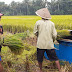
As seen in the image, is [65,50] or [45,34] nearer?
[45,34]

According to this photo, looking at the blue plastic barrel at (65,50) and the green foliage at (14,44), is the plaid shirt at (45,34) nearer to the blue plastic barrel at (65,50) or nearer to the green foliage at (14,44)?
the green foliage at (14,44)

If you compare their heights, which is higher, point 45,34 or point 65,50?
point 45,34

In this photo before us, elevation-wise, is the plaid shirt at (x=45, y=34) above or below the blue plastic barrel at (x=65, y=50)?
above

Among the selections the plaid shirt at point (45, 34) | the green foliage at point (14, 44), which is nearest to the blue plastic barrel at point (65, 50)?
the plaid shirt at point (45, 34)

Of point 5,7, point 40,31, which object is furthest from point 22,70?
point 5,7

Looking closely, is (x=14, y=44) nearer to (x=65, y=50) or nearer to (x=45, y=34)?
(x=45, y=34)

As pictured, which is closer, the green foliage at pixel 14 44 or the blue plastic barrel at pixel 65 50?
the green foliage at pixel 14 44

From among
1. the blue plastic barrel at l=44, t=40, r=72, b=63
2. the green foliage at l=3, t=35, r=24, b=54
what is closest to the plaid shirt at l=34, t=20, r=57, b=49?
the green foliage at l=3, t=35, r=24, b=54

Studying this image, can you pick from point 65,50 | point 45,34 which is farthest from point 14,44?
point 65,50

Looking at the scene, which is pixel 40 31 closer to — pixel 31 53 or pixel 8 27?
pixel 31 53

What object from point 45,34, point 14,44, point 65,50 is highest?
point 45,34

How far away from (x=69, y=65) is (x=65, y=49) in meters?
0.35

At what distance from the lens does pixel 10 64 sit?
3822 mm

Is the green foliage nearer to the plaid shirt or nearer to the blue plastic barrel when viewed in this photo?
the plaid shirt
